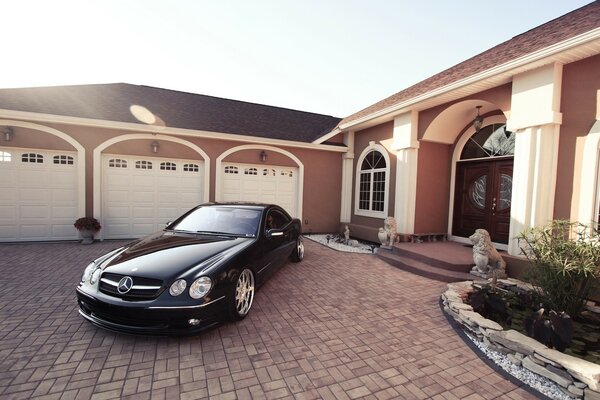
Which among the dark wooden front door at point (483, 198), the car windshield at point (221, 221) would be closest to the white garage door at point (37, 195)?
the car windshield at point (221, 221)

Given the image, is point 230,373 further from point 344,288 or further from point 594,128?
point 594,128

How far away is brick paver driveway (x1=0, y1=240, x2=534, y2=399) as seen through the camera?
2188 millimetres

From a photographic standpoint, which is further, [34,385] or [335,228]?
[335,228]

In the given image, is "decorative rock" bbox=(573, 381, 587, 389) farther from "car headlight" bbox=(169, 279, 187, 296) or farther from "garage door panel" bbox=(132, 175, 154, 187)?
"garage door panel" bbox=(132, 175, 154, 187)

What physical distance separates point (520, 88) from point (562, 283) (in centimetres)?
359

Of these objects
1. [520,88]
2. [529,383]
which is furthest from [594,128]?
[529,383]

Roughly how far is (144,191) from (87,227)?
1.67m

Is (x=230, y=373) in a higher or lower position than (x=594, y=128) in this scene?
lower

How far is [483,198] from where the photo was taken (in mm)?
6855

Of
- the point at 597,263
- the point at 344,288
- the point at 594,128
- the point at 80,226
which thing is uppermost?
the point at 594,128

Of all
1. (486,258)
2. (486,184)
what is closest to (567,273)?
(486,258)

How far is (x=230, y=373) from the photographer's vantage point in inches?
93.2

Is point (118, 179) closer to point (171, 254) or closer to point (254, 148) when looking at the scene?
point (254, 148)

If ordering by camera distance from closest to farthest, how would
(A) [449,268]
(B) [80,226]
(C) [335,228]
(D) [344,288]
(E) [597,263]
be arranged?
(E) [597,263]
(D) [344,288]
(A) [449,268]
(B) [80,226]
(C) [335,228]
